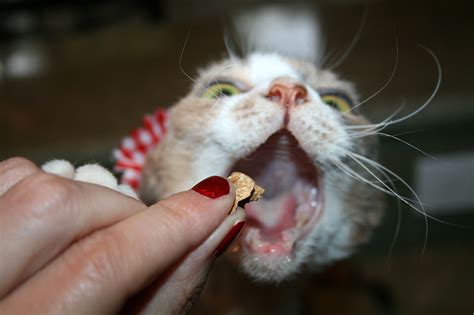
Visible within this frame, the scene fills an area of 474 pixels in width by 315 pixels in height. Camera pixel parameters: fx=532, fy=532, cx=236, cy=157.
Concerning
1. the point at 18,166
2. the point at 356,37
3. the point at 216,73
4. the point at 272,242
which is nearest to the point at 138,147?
the point at 216,73

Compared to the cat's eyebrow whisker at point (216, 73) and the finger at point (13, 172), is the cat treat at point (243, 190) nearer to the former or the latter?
the finger at point (13, 172)

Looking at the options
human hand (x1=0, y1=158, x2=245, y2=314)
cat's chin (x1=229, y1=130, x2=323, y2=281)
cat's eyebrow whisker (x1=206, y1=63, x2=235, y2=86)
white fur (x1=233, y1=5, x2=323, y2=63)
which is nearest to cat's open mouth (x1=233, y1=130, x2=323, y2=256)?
cat's chin (x1=229, y1=130, x2=323, y2=281)

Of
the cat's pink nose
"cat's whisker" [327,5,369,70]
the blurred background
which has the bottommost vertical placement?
the cat's pink nose

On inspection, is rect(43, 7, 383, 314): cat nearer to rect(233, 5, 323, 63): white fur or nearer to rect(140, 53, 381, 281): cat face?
rect(140, 53, 381, 281): cat face

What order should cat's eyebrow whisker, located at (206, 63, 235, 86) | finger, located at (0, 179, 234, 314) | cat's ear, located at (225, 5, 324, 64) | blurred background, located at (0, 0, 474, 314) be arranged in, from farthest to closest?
cat's ear, located at (225, 5, 324, 64), blurred background, located at (0, 0, 474, 314), cat's eyebrow whisker, located at (206, 63, 235, 86), finger, located at (0, 179, 234, 314)

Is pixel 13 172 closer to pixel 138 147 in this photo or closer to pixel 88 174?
pixel 88 174

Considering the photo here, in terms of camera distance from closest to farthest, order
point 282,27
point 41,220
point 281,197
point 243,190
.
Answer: point 41,220, point 243,190, point 281,197, point 282,27

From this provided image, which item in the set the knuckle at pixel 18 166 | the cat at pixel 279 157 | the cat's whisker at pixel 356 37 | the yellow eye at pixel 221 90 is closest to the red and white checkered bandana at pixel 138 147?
the cat at pixel 279 157

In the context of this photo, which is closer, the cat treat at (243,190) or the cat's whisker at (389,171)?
the cat treat at (243,190)
